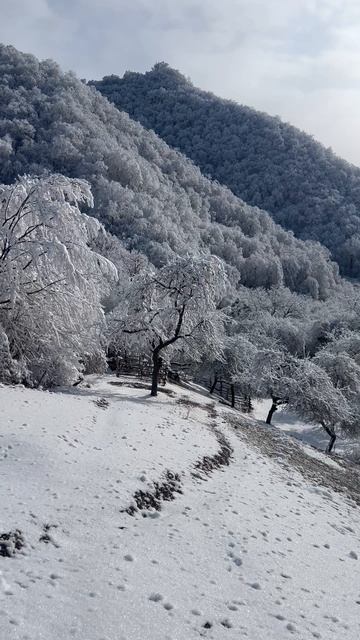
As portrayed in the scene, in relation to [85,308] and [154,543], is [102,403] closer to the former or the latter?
[85,308]

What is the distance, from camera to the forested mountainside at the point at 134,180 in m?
126

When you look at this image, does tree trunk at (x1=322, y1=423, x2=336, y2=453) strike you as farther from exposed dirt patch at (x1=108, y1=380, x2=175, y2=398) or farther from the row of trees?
exposed dirt patch at (x1=108, y1=380, x2=175, y2=398)

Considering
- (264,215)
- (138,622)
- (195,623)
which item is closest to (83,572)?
(138,622)

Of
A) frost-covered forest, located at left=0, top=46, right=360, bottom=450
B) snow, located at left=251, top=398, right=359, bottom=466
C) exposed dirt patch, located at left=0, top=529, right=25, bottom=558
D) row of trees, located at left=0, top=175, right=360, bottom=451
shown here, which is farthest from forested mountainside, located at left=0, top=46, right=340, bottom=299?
exposed dirt patch, located at left=0, top=529, right=25, bottom=558

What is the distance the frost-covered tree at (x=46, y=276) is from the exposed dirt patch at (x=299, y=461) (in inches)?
380

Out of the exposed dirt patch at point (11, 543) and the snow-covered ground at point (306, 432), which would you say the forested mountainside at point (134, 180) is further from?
the exposed dirt patch at point (11, 543)

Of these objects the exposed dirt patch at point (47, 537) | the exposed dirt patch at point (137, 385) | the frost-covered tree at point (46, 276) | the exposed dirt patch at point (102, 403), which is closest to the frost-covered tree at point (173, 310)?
the exposed dirt patch at point (137, 385)

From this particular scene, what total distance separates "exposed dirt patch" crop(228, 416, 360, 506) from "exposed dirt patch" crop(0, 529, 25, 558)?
13158 millimetres

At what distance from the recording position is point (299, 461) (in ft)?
71.8

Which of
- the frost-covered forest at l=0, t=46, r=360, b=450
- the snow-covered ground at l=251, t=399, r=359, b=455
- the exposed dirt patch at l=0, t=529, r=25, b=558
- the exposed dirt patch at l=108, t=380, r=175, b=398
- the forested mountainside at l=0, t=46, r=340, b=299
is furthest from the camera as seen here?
the forested mountainside at l=0, t=46, r=340, b=299

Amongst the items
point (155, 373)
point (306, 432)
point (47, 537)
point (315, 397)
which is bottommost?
point (306, 432)

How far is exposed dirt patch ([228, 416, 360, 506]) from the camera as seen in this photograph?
64.3 ft

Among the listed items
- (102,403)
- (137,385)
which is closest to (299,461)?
(102,403)

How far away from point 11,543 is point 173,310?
69.5ft
